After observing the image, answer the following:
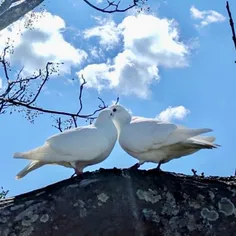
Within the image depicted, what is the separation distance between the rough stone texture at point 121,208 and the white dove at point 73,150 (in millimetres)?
376

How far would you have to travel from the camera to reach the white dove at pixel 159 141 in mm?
1747

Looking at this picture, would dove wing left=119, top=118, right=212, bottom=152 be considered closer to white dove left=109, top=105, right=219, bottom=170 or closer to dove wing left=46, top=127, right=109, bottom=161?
white dove left=109, top=105, right=219, bottom=170

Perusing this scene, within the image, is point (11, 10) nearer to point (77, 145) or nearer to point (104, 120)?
point (104, 120)

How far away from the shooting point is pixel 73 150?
174 cm

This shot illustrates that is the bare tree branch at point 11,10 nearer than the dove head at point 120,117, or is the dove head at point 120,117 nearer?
the dove head at point 120,117

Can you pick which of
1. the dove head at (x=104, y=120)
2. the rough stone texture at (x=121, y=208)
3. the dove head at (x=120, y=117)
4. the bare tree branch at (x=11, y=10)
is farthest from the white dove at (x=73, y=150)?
the bare tree branch at (x=11, y=10)

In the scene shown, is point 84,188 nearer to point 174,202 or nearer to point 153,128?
point 174,202

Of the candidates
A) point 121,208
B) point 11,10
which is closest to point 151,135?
point 121,208

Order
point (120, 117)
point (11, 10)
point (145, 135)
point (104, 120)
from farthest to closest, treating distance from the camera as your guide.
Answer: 1. point (11, 10)
2. point (120, 117)
3. point (104, 120)
4. point (145, 135)

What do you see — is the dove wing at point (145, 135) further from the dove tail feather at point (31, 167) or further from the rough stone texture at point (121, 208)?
the rough stone texture at point (121, 208)

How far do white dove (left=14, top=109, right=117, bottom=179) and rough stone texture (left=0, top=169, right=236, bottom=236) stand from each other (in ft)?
1.23

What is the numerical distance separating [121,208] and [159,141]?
1.84 feet

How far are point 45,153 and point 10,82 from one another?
285 cm

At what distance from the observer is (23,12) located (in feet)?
Answer: 12.1
